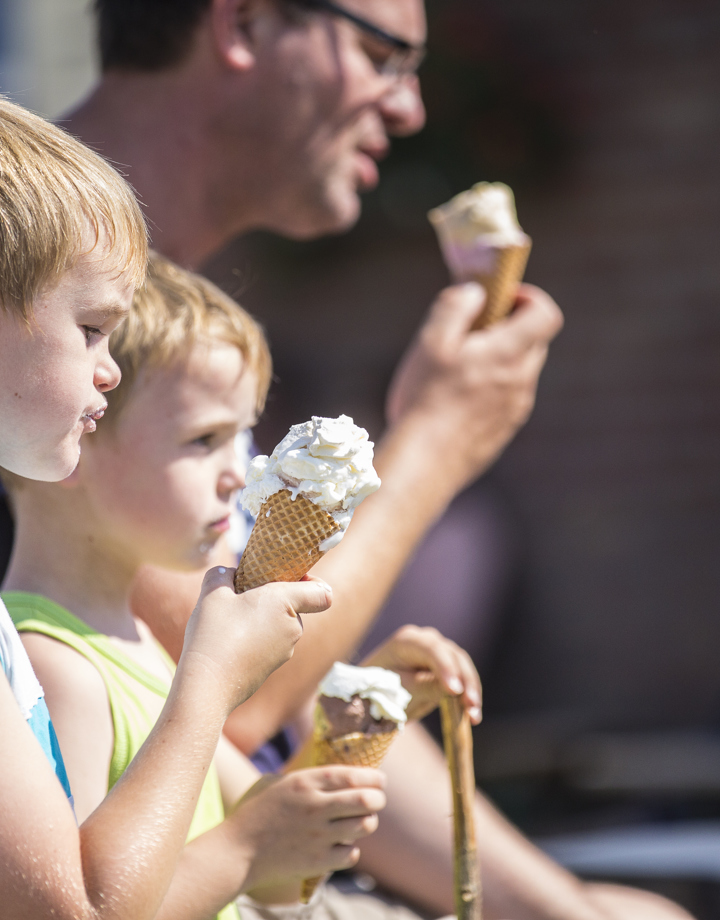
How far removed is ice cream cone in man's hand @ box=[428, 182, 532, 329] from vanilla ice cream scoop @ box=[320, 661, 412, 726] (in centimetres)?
98

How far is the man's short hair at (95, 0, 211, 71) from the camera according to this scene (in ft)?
6.99

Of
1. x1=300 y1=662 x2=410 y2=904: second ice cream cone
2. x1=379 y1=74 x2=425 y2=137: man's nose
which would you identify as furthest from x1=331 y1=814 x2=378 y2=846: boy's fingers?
x1=379 y1=74 x2=425 y2=137: man's nose

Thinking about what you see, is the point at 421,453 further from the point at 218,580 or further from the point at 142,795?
the point at 142,795

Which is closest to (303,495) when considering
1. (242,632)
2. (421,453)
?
(242,632)

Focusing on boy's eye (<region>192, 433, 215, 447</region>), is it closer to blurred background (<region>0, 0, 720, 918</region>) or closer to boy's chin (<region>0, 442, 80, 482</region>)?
boy's chin (<region>0, 442, 80, 482</region>)

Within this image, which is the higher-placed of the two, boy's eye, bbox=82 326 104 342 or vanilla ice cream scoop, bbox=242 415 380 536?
boy's eye, bbox=82 326 104 342

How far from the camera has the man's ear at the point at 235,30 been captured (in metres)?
2.10

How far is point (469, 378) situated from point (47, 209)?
43.8 inches

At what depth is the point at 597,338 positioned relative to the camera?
14.9 ft

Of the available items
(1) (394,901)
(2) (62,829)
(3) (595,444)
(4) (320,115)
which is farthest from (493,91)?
(2) (62,829)

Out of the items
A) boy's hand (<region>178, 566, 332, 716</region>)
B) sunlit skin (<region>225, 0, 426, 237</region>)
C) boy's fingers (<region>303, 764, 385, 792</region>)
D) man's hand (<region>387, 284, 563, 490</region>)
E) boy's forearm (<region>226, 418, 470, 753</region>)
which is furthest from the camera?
sunlit skin (<region>225, 0, 426, 237</region>)

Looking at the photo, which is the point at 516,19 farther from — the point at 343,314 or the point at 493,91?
the point at 343,314

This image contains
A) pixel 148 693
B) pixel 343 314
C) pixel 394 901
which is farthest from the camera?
pixel 343 314

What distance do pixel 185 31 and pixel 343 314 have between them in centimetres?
288
